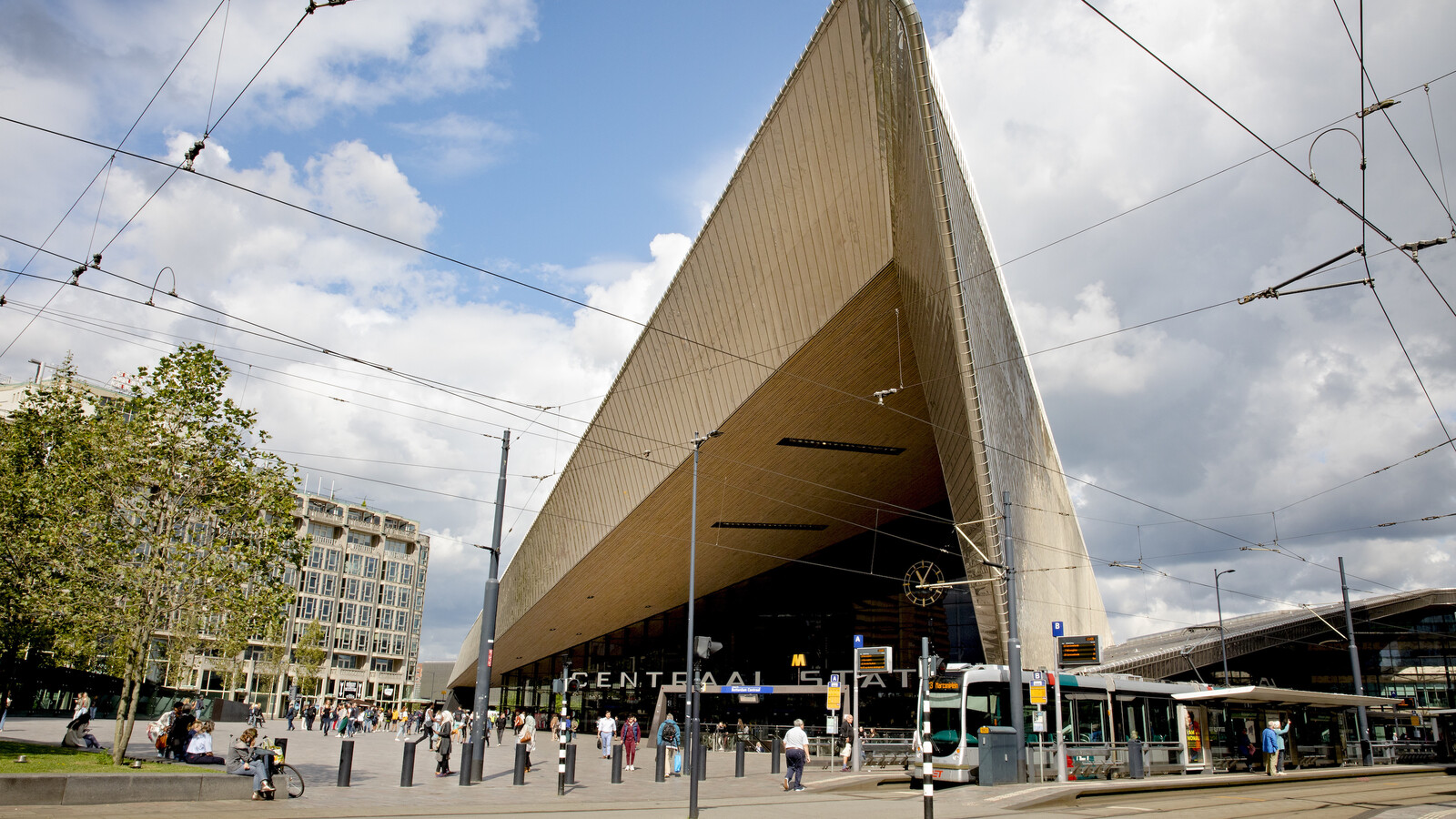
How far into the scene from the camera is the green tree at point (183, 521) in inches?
559

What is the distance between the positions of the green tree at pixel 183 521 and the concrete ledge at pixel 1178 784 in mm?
12953

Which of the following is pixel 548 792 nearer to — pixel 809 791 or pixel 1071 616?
pixel 809 791

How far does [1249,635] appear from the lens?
136ft

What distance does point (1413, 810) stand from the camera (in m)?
13.4

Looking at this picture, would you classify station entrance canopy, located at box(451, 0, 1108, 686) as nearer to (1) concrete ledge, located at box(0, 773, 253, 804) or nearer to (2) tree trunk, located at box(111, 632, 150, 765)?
(2) tree trunk, located at box(111, 632, 150, 765)

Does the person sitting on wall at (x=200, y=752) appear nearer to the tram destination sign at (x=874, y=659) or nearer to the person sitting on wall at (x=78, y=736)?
the person sitting on wall at (x=78, y=736)

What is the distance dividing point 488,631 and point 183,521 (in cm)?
531

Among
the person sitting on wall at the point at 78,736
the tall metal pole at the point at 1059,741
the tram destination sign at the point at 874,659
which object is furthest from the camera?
the tram destination sign at the point at 874,659

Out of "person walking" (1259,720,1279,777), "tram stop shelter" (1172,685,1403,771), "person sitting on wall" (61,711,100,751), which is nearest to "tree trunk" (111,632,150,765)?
"person sitting on wall" (61,711,100,751)

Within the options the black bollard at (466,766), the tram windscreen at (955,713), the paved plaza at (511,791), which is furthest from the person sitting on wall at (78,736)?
the tram windscreen at (955,713)

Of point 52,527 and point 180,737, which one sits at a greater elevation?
point 52,527

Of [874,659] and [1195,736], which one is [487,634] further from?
[1195,736]

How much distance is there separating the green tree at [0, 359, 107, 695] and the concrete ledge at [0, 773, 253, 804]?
124 inches

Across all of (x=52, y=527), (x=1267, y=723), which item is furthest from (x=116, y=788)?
(x=1267, y=723)
